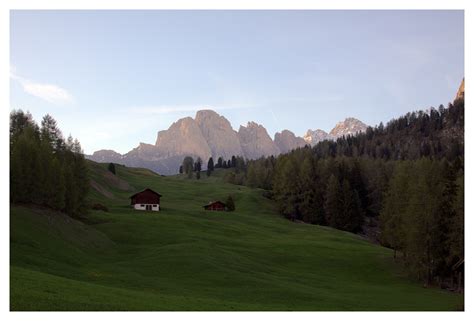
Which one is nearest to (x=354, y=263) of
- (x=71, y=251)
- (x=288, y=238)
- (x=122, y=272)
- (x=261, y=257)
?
(x=261, y=257)

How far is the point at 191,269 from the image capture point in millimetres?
50562

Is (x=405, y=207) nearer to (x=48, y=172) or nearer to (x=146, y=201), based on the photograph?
(x=48, y=172)

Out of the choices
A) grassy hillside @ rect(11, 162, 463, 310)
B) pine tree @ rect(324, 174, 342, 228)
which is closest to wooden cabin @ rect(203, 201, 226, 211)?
pine tree @ rect(324, 174, 342, 228)

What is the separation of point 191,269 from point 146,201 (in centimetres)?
6587

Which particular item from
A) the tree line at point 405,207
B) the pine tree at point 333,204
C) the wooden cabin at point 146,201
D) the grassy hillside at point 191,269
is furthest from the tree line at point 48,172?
the pine tree at point 333,204

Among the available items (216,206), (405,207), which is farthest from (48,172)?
(216,206)

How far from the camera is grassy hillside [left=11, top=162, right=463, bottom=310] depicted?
32188mm

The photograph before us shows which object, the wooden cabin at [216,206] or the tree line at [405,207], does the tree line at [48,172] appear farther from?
the tree line at [405,207]

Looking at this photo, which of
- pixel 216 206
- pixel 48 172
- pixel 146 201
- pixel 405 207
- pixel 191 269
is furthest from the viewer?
pixel 216 206

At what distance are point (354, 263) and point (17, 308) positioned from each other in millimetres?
51674

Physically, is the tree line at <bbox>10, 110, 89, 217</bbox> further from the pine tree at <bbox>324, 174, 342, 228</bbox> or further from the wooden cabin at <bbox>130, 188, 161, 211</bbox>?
the pine tree at <bbox>324, 174, 342, 228</bbox>

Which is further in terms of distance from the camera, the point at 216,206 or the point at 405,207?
the point at 216,206

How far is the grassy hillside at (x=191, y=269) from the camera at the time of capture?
32188 mm

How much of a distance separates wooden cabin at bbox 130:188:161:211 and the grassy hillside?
903 inches
